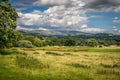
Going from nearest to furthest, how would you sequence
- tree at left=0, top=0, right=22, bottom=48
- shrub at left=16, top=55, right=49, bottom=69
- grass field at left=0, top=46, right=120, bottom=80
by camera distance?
grass field at left=0, top=46, right=120, bottom=80, shrub at left=16, top=55, right=49, bottom=69, tree at left=0, top=0, right=22, bottom=48

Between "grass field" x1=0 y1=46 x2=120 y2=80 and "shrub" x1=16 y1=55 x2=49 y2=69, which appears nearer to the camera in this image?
"grass field" x1=0 y1=46 x2=120 y2=80

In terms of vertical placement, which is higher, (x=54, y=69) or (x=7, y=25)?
(x=7, y=25)

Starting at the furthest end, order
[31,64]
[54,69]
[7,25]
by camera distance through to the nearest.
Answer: [7,25]
[31,64]
[54,69]

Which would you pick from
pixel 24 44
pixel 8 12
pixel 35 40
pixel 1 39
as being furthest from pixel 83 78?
pixel 35 40

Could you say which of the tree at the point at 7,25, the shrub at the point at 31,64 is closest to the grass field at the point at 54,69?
the shrub at the point at 31,64

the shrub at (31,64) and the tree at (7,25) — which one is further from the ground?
the tree at (7,25)

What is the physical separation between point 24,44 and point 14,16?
251ft

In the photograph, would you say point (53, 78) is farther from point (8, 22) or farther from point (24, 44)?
point (24, 44)

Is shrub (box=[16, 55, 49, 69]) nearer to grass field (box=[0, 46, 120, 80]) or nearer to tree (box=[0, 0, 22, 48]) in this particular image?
grass field (box=[0, 46, 120, 80])

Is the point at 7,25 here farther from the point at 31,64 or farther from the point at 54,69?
the point at 54,69

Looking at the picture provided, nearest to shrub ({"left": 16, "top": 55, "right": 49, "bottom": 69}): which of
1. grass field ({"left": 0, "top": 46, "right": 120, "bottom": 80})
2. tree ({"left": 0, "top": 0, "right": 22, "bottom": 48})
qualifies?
grass field ({"left": 0, "top": 46, "right": 120, "bottom": 80})

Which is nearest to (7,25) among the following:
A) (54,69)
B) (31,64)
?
(31,64)

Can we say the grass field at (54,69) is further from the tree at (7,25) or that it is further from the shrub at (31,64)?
the tree at (7,25)

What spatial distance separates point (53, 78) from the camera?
77.2 ft
